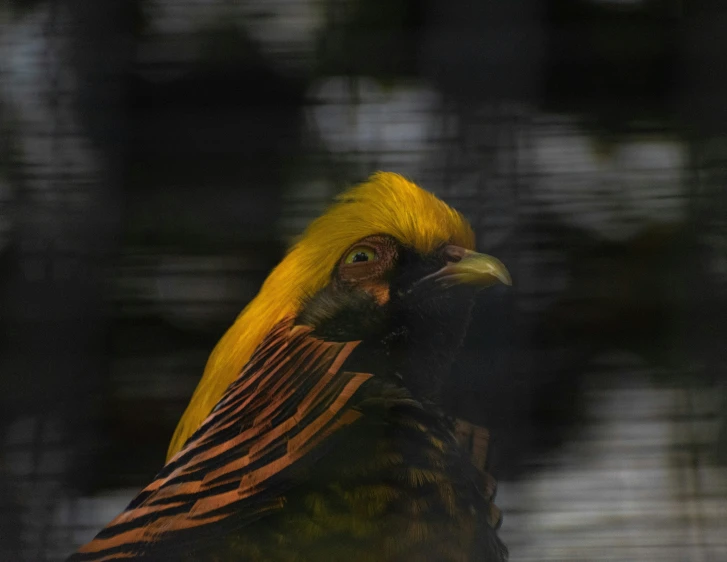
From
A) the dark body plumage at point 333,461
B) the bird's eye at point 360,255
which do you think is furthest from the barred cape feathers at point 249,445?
the bird's eye at point 360,255

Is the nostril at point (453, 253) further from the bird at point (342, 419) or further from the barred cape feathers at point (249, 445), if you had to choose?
the barred cape feathers at point (249, 445)

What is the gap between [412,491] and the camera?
100 cm

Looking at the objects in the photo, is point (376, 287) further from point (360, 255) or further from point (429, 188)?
point (429, 188)

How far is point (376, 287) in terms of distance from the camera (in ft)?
3.75

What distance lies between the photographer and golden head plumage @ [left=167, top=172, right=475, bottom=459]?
1.13m

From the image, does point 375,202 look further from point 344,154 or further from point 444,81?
point 444,81

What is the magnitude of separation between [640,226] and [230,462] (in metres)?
0.70

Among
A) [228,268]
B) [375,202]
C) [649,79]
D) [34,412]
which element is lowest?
[34,412]

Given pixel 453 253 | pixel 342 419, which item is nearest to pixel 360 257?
pixel 453 253

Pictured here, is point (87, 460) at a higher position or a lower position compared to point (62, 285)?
lower

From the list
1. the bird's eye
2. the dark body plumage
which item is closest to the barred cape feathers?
the dark body plumage

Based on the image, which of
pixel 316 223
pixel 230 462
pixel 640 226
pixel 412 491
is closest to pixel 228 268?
pixel 316 223

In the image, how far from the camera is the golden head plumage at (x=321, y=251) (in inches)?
44.5

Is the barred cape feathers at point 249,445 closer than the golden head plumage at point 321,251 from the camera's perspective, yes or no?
Yes
